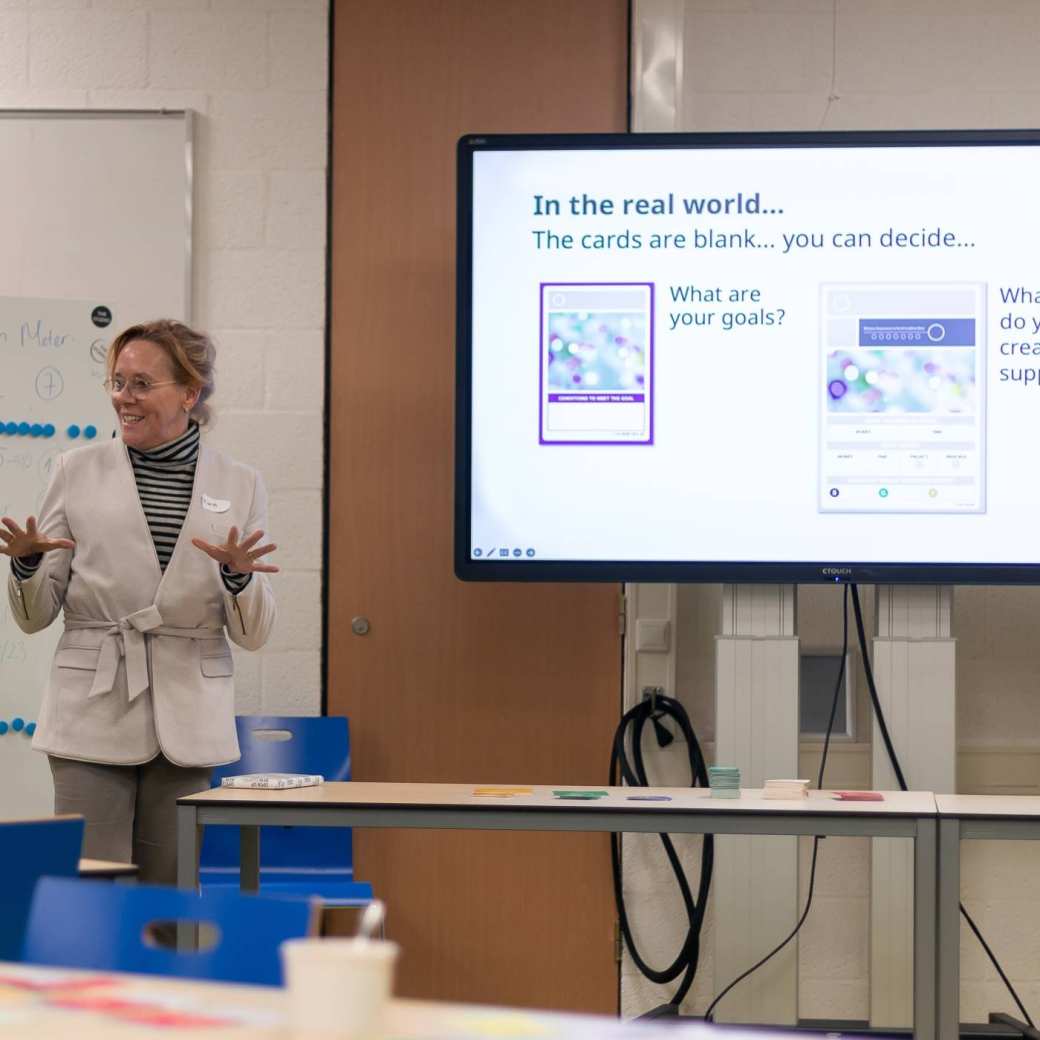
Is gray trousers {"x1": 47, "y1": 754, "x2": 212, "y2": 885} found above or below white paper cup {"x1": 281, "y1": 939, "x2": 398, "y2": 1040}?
below

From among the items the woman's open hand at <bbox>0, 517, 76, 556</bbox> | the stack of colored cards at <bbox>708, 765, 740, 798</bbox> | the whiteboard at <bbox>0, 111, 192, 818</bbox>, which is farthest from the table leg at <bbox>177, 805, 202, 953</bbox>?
the whiteboard at <bbox>0, 111, 192, 818</bbox>

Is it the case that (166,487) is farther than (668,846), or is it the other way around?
(668,846)

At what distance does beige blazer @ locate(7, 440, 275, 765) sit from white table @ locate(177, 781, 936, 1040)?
19cm

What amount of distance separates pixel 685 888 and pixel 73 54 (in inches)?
108

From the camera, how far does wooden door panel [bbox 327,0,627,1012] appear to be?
372 centimetres

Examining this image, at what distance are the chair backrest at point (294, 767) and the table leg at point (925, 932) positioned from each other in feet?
4.99

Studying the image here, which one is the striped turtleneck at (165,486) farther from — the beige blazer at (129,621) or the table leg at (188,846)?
the table leg at (188,846)

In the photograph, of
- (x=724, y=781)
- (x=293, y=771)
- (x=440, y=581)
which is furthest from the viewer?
(x=440, y=581)

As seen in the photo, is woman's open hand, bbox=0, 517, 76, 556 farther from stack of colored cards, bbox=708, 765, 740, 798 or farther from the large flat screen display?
stack of colored cards, bbox=708, 765, 740, 798

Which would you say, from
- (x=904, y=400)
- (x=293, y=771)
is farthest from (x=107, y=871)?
(x=904, y=400)

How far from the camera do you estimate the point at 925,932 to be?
101 inches

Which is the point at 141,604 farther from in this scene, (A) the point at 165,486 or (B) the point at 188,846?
(B) the point at 188,846

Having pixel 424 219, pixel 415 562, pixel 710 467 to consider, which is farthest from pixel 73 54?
pixel 710 467

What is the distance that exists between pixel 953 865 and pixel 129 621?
64.4 inches
